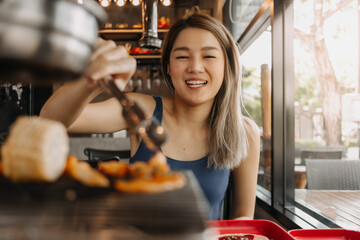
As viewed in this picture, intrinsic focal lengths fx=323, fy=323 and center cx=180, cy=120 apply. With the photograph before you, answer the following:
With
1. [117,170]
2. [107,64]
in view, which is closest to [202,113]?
[107,64]

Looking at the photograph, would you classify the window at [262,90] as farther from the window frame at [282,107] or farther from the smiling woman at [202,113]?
the smiling woman at [202,113]

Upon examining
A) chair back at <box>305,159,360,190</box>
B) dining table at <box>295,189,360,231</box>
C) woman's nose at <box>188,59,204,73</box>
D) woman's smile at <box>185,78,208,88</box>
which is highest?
woman's nose at <box>188,59,204,73</box>

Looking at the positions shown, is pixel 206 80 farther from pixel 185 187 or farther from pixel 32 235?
pixel 32 235

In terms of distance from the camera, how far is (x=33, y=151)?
475 mm

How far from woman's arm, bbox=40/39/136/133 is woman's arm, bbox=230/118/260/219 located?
0.71m

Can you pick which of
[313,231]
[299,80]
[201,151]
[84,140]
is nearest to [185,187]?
[313,231]

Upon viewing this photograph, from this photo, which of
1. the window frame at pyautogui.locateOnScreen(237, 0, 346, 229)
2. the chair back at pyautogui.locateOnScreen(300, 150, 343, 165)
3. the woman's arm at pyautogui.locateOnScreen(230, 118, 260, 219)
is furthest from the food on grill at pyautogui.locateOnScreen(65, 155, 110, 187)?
the window frame at pyautogui.locateOnScreen(237, 0, 346, 229)

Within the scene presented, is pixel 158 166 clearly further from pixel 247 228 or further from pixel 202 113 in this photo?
pixel 202 113

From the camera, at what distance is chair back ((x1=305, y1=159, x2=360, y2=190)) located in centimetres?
183

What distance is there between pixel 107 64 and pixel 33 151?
27 centimetres

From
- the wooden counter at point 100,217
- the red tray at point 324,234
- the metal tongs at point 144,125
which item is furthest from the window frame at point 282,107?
the wooden counter at point 100,217

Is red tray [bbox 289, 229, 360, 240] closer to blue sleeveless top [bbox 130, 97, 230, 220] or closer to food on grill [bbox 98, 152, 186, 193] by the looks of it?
food on grill [bbox 98, 152, 186, 193]

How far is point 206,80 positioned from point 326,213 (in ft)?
3.51

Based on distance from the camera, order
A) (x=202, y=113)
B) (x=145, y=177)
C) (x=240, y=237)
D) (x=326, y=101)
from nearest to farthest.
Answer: (x=145, y=177), (x=240, y=237), (x=202, y=113), (x=326, y=101)
